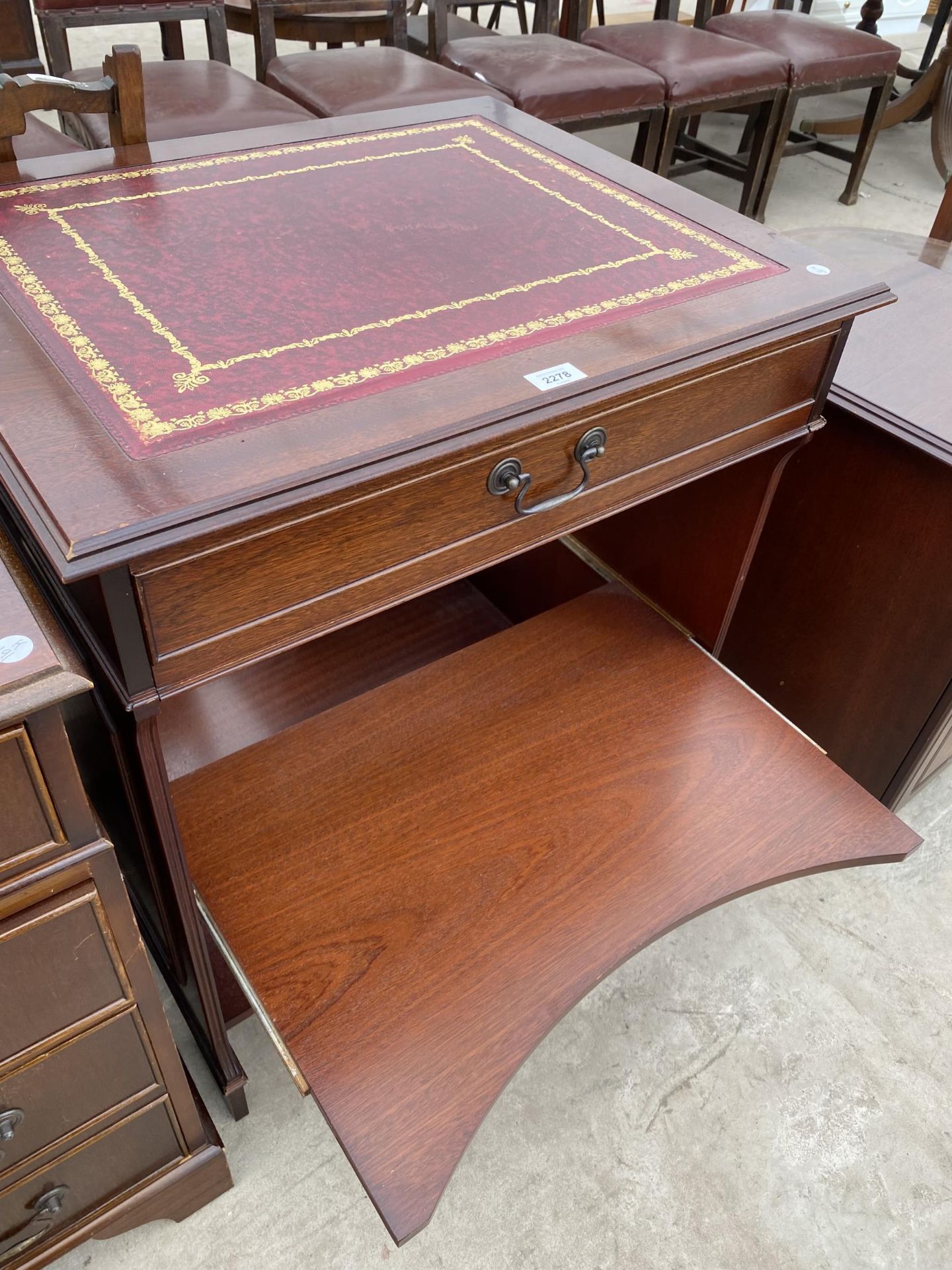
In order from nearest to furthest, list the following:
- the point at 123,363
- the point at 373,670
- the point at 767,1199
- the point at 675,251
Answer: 1. the point at 123,363
2. the point at 675,251
3. the point at 767,1199
4. the point at 373,670

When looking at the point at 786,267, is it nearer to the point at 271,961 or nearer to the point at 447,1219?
the point at 271,961

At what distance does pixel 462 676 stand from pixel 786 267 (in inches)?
21.3

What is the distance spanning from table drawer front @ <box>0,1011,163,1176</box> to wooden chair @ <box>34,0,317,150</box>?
1492mm

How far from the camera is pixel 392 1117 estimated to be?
72 centimetres

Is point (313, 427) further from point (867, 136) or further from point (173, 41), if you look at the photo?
point (867, 136)

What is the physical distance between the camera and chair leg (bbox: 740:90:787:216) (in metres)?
2.53

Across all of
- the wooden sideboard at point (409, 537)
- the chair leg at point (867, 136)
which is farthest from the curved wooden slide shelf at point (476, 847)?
the chair leg at point (867, 136)

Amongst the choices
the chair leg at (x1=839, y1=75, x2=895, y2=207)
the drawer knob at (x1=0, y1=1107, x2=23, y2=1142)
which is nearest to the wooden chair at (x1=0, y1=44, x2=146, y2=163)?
the drawer knob at (x1=0, y1=1107, x2=23, y2=1142)

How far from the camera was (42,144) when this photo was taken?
155 centimetres

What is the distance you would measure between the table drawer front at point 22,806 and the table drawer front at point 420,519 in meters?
0.11

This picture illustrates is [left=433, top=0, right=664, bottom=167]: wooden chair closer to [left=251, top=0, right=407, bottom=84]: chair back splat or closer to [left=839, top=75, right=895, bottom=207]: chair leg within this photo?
[left=251, top=0, right=407, bottom=84]: chair back splat

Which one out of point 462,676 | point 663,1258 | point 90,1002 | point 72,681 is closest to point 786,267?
point 462,676

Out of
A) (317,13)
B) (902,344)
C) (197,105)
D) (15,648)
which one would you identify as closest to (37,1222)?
(15,648)

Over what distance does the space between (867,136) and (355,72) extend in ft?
5.65
